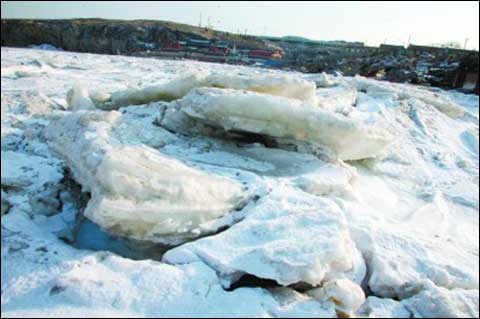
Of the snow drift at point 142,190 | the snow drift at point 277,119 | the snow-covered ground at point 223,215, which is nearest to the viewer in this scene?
the snow-covered ground at point 223,215

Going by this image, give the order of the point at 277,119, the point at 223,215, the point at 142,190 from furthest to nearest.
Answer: the point at 277,119 → the point at 223,215 → the point at 142,190

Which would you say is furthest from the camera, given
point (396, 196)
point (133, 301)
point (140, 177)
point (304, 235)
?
point (396, 196)

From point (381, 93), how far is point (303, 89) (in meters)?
4.88

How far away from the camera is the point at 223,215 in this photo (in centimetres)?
258

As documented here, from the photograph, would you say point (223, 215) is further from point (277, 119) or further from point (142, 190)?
point (277, 119)

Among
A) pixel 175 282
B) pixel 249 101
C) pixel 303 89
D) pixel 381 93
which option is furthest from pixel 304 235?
pixel 381 93

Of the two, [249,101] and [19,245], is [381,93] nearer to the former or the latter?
[249,101]

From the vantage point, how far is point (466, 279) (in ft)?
7.49

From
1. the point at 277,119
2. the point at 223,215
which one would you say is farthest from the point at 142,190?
the point at 277,119

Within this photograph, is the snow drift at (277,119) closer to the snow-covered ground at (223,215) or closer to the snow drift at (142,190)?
the snow-covered ground at (223,215)

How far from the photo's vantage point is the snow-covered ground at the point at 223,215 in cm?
187

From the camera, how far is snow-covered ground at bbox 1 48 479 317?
73.5 inches

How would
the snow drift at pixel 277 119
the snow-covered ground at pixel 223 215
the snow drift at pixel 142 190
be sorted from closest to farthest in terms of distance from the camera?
the snow-covered ground at pixel 223 215
the snow drift at pixel 142 190
the snow drift at pixel 277 119

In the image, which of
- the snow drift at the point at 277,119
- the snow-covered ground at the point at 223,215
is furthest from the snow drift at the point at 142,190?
the snow drift at the point at 277,119
